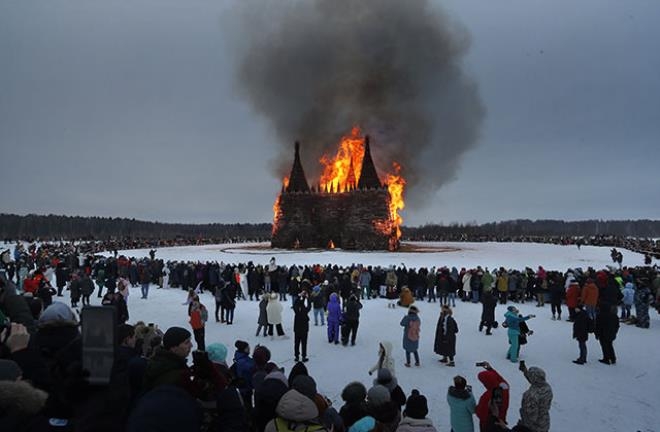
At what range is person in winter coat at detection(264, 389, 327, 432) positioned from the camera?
330 cm

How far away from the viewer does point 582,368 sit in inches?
373

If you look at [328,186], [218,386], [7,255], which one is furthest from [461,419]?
[328,186]

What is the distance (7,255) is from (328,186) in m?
38.3

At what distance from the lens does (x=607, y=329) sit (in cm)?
973

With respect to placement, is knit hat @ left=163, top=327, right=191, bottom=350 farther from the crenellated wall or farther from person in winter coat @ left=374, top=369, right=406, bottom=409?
the crenellated wall

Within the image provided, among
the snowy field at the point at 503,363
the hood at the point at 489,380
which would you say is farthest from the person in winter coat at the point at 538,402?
the snowy field at the point at 503,363

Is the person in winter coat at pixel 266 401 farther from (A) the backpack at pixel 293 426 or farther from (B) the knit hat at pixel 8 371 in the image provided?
(B) the knit hat at pixel 8 371

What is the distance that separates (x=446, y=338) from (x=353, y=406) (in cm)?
539

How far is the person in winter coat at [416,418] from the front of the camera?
4.12 meters

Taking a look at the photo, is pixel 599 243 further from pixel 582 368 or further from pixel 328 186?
pixel 582 368

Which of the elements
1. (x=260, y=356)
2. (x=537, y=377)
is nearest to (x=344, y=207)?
(x=260, y=356)

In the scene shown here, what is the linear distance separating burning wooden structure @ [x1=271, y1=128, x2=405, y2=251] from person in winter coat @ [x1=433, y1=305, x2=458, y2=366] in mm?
36745

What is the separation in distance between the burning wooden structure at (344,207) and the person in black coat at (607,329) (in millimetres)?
36494

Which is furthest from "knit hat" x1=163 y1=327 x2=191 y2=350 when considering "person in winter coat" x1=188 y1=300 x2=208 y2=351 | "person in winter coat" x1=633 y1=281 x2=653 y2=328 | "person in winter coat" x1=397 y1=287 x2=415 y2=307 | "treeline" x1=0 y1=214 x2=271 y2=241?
"treeline" x1=0 y1=214 x2=271 y2=241
